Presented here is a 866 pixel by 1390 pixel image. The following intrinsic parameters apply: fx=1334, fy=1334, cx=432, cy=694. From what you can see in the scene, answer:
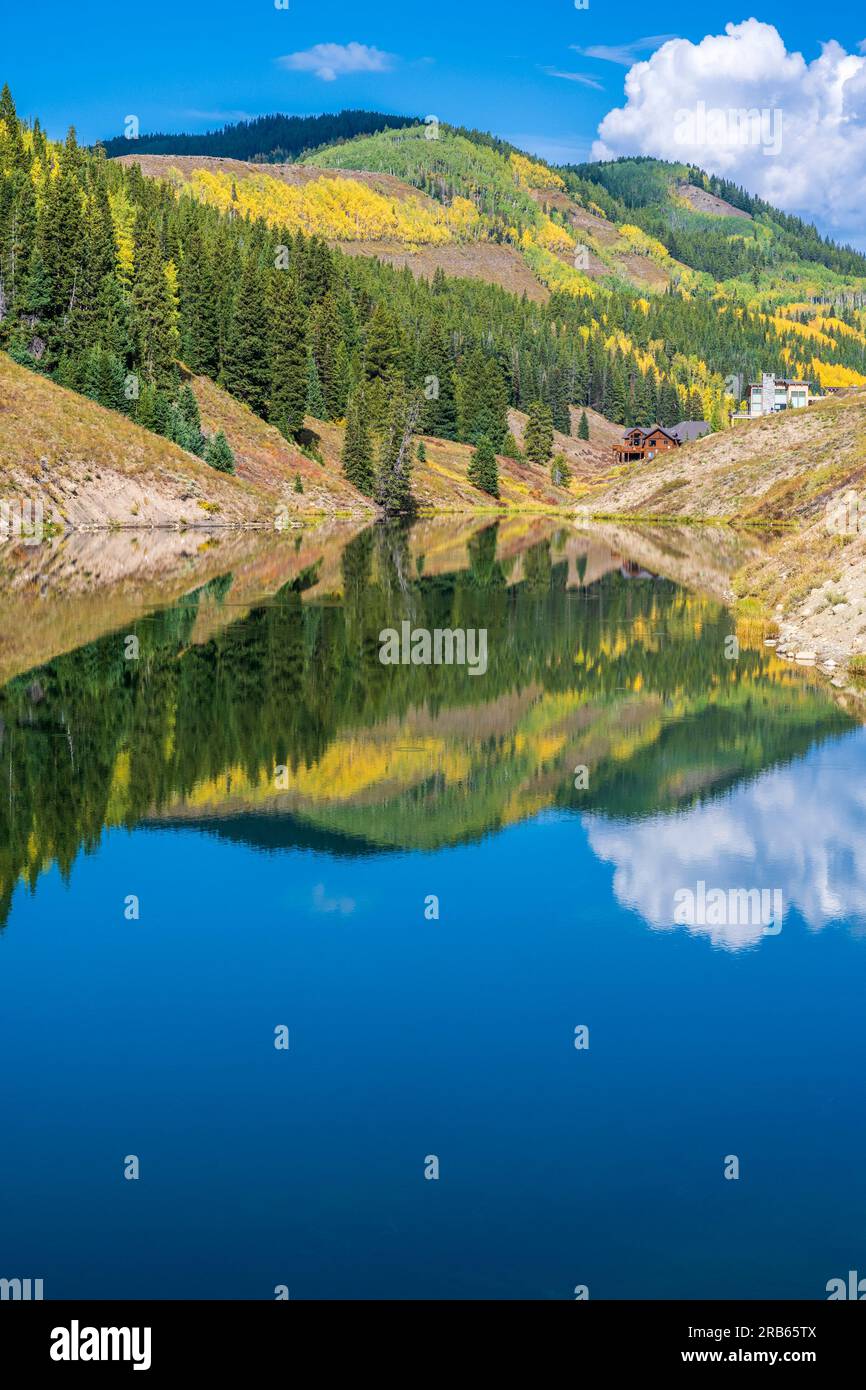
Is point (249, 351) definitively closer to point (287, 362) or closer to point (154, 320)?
point (287, 362)

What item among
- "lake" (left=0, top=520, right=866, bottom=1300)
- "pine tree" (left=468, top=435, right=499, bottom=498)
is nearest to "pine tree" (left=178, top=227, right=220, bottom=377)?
"pine tree" (left=468, top=435, right=499, bottom=498)

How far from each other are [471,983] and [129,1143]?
6.60 metres

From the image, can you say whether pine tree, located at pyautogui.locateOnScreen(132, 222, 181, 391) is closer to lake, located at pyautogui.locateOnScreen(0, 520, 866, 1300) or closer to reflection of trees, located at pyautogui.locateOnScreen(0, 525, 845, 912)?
reflection of trees, located at pyautogui.locateOnScreen(0, 525, 845, 912)

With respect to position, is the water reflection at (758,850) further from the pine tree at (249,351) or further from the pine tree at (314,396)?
the pine tree at (314,396)

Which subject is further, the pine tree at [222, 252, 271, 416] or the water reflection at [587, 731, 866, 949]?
the pine tree at [222, 252, 271, 416]

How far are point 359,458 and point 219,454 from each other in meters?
27.3

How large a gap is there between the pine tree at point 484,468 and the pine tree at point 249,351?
1453 inches

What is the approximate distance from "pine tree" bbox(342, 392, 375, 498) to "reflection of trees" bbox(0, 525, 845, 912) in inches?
3520

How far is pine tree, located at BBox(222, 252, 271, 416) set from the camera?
148 metres

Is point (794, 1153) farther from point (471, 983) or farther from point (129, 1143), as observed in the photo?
point (129, 1143)

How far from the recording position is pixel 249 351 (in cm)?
→ 14800
